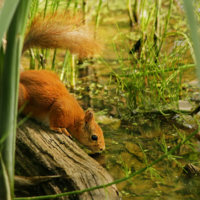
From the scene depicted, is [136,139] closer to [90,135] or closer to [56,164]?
[90,135]

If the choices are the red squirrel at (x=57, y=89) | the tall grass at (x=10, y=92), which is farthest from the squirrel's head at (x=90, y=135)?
the tall grass at (x=10, y=92)

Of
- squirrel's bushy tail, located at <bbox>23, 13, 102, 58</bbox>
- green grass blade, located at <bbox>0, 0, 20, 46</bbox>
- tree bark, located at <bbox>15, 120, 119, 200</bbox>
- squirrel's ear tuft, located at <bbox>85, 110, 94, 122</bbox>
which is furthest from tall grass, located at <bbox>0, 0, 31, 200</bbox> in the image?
squirrel's ear tuft, located at <bbox>85, 110, 94, 122</bbox>

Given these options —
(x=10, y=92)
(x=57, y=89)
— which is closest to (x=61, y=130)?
(x=57, y=89)

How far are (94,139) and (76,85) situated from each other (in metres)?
1.64

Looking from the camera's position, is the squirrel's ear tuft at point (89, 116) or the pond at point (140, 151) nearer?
A: the pond at point (140, 151)

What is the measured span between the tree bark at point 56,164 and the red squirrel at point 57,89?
0.40 feet

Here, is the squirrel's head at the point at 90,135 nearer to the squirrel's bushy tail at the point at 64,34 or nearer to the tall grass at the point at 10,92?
the squirrel's bushy tail at the point at 64,34

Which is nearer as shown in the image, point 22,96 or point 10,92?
point 10,92

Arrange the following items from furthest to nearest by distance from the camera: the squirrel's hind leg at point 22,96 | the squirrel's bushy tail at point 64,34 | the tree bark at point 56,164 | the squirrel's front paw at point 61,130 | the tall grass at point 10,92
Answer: the squirrel's front paw at point 61,130
the squirrel's hind leg at point 22,96
the squirrel's bushy tail at point 64,34
the tree bark at point 56,164
the tall grass at point 10,92

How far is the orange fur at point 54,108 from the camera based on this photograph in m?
2.12

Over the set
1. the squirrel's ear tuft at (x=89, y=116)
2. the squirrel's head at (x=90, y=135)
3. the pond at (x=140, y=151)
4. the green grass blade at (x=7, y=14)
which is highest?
the green grass blade at (x=7, y=14)

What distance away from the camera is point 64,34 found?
1919 millimetres

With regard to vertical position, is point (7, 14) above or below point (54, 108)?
above

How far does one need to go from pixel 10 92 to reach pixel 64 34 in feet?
2.80
